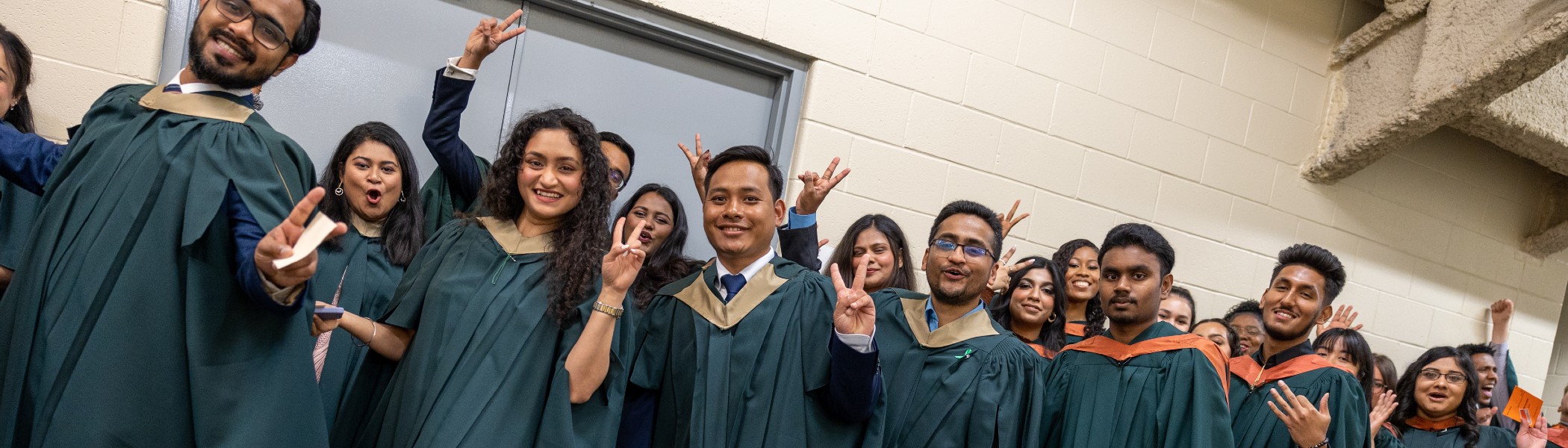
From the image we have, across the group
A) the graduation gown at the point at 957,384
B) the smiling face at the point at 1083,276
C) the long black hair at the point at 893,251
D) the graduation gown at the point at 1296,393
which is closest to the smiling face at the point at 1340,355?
the graduation gown at the point at 1296,393

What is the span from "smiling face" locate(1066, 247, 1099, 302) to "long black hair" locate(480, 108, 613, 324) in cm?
201

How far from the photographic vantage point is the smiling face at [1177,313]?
420 cm

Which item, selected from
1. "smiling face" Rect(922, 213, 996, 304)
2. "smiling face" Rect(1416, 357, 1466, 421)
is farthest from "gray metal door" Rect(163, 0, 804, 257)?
"smiling face" Rect(1416, 357, 1466, 421)

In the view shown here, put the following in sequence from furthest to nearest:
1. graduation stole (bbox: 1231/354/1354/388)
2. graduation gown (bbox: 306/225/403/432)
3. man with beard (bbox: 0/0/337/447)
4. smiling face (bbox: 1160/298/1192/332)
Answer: smiling face (bbox: 1160/298/1192/332) → graduation stole (bbox: 1231/354/1354/388) → graduation gown (bbox: 306/225/403/432) → man with beard (bbox: 0/0/337/447)

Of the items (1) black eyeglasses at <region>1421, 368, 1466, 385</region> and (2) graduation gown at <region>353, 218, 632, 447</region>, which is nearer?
(2) graduation gown at <region>353, 218, 632, 447</region>

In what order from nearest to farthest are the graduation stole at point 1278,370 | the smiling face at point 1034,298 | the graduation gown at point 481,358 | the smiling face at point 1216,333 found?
1. the graduation gown at point 481,358
2. the graduation stole at point 1278,370
3. the smiling face at point 1034,298
4. the smiling face at point 1216,333

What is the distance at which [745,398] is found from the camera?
7.73 feet

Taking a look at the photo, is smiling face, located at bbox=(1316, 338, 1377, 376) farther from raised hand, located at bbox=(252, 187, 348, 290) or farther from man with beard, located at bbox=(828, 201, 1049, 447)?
raised hand, located at bbox=(252, 187, 348, 290)

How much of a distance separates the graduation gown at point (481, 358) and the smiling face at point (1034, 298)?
167 centimetres

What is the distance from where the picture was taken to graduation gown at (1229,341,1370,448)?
3.17 meters

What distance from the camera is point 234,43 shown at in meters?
1.86

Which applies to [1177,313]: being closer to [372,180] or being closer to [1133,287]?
[1133,287]

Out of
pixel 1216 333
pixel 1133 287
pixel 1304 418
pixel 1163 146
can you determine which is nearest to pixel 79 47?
pixel 1133 287

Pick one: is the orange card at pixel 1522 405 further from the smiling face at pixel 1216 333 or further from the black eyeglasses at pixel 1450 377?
the smiling face at pixel 1216 333
